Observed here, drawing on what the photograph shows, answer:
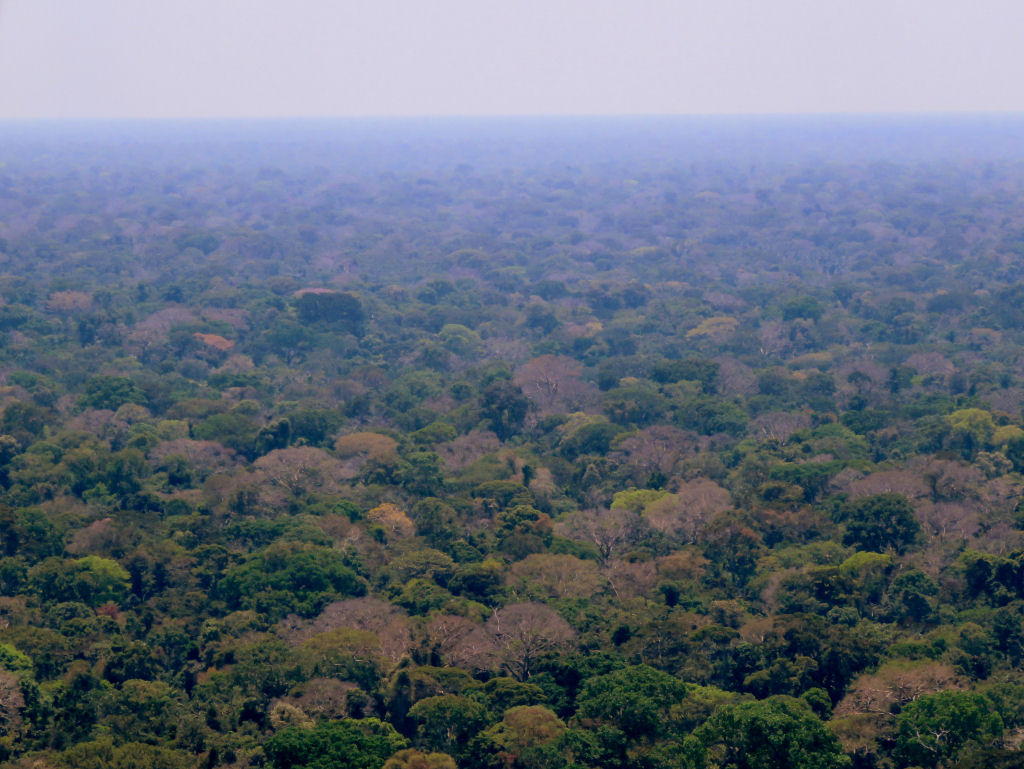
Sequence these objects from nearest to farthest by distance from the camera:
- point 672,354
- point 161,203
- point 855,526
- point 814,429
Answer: point 855,526, point 814,429, point 672,354, point 161,203

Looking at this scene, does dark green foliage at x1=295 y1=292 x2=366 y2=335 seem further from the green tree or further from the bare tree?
the green tree

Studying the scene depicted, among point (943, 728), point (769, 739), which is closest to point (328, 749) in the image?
point (769, 739)

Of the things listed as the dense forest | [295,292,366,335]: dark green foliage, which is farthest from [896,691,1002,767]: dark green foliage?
[295,292,366,335]: dark green foliage

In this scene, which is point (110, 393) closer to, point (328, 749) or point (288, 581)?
point (288, 581)

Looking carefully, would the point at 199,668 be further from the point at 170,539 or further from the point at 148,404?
the point at 148,404

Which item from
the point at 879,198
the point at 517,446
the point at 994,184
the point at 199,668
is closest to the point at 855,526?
the point at 517,446

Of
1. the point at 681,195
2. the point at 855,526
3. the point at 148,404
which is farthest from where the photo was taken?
the point at 681,195

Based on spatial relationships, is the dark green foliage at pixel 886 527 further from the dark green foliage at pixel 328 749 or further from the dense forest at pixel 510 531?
the dark green foliage at pixel 328 749

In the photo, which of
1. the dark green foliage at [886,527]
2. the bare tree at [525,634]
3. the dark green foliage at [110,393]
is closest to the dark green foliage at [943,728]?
the bare tree at [525,634]
